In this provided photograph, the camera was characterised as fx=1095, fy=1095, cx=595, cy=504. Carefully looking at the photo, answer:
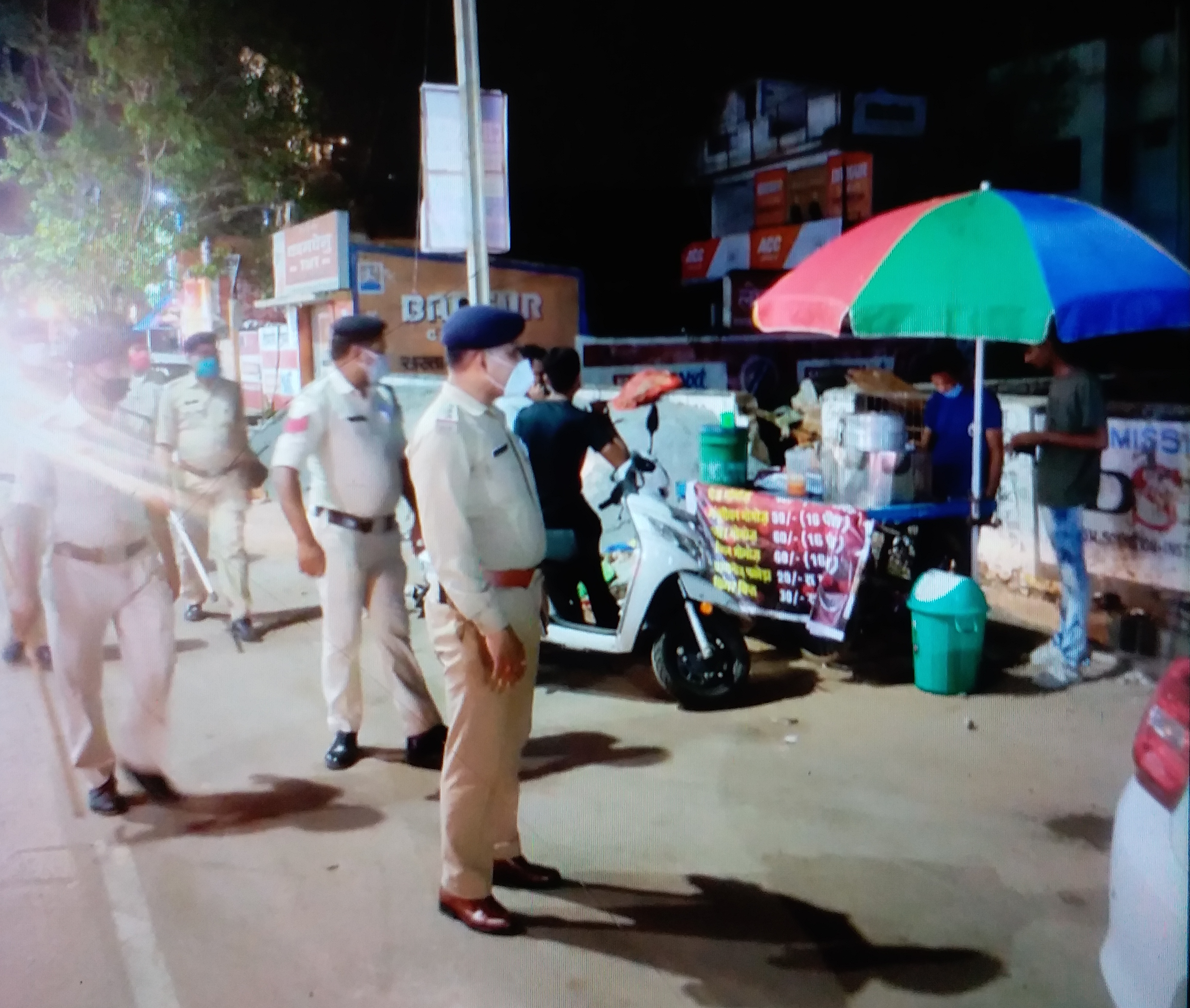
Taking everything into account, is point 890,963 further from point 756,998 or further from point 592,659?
point 592,659

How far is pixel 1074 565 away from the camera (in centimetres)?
614

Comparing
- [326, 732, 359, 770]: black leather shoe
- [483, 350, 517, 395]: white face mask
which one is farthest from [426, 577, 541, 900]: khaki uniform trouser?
[326, 732, 359, 770]: black leather shoe

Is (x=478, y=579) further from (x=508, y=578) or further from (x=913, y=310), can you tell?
(x=913, y=310)

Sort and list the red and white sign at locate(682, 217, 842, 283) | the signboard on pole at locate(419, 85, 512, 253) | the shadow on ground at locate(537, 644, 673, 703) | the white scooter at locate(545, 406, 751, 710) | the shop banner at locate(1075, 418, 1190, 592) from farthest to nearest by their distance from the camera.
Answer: the red and white sign at locate(682, 217, 842, 283) < the signboard on pole at locate(419, 85, 512, 253) < the shop banner at locate(1075, 418, 1190, 592) < the shadow on ground at locate(537, 644, 673, 703) < the white scooter at locate(545, 406, 751, 710)

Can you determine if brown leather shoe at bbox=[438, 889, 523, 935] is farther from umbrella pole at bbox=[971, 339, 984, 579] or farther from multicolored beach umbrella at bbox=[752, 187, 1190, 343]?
umbrella pole at bbox=[971, 339, 984, 579]

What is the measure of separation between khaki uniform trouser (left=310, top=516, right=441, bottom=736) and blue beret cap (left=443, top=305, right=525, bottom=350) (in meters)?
1.65

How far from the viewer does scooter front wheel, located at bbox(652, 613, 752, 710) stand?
592cm

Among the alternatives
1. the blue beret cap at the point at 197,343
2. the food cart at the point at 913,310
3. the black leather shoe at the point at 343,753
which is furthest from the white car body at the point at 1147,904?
the blue beret cap at the point at 197,343

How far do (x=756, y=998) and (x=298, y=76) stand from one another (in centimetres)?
1936

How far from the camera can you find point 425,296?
17.7m

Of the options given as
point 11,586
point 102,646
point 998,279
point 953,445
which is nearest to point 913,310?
point 998,279

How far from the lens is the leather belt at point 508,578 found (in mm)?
3613

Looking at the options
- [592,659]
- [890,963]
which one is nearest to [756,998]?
[890,963]

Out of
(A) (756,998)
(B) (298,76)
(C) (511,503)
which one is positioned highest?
(B) (298,76)
